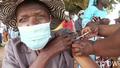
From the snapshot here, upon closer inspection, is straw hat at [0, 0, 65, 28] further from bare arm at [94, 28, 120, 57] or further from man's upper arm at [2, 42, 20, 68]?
bare arm at [94, 28, 120, 57]

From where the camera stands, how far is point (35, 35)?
119 inches

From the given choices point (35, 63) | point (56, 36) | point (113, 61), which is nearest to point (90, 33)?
point (56, 36)

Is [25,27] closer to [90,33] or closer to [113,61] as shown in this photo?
[90,33]

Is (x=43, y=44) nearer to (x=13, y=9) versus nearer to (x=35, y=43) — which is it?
(x=35, y=43)

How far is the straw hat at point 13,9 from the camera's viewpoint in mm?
2994

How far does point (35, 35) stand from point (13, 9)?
0.26m

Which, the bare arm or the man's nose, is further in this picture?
the man's nose

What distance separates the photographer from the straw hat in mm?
2994

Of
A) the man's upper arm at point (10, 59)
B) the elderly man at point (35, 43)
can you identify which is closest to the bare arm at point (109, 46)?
the elderly man at point (35, 43)

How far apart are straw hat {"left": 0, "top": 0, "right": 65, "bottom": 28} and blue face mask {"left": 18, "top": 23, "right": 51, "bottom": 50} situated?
139 mm

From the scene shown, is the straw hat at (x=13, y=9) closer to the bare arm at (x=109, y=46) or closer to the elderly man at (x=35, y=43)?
the elderly man at (x=35, y=43)

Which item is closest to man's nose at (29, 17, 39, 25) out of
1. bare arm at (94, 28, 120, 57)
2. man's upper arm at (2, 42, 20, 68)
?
man's upper arm at (2, 42, 20, 68)

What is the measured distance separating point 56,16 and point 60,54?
317mm

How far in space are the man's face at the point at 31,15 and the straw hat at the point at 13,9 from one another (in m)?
0.06
